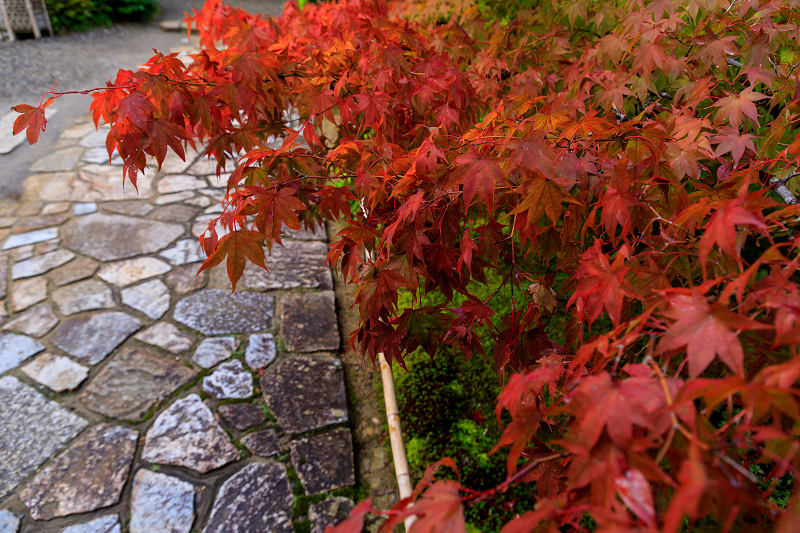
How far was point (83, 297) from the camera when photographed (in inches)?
136

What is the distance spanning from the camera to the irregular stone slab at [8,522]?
2104 mm

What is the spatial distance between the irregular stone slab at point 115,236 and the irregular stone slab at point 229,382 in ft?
5.54

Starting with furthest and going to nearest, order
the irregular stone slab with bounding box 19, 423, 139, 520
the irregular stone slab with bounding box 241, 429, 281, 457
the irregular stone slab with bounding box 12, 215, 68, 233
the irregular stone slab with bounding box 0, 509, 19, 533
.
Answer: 1. the irregular stone slab with bounding box 12, 215, 68, 233
2. the irregular stone slab with bounding box 241, 429, 281, 457
3. the irregular stone slab with bounding box 19, 423, 139, 520
4. the irregular stone slab with bounding box 0, 509, 19, 533

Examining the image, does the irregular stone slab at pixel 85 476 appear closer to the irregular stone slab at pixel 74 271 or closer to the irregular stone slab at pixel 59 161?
the irregular stone slab at pixel 74 271

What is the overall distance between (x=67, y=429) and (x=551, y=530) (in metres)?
2.90

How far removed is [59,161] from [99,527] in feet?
15.2

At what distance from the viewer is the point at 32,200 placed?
14.7 ft

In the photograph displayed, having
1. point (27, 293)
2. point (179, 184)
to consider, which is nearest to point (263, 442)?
point (27, 293)

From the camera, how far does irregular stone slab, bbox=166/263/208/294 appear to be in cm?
359

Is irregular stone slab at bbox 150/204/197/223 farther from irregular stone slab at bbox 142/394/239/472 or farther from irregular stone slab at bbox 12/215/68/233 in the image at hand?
irregular stone slab at bbox 142/394/239/472

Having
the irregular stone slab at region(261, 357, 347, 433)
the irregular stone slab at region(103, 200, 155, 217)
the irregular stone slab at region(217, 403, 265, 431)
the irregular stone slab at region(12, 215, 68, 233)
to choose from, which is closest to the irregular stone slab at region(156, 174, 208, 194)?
the irregular stone slab at region(103, 200, 155, 217)

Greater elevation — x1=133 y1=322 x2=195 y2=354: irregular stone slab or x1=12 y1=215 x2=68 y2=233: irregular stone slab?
x1=12 y1=215 x2=68 y2=233: irregular stone slab

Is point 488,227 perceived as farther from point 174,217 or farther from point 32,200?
point 32,200

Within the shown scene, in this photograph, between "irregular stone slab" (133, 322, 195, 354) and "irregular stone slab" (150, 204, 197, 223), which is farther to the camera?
"irregular stone slab" (150, 204, 197, 223)
